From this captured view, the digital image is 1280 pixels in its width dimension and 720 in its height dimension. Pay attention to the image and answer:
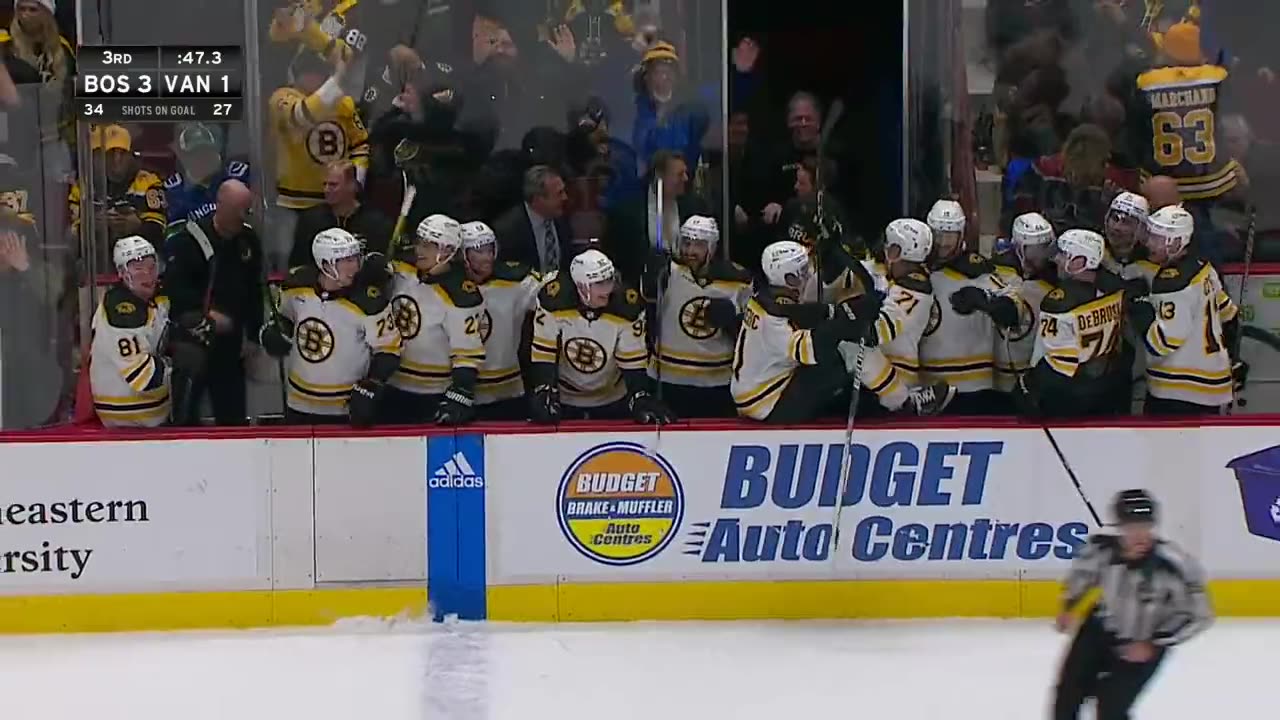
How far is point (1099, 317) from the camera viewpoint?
6207 millimetres

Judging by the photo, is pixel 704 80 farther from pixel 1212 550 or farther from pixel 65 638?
pixel 65 638

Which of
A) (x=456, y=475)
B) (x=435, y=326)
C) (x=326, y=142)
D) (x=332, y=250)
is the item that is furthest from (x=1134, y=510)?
(x=326, y=142)

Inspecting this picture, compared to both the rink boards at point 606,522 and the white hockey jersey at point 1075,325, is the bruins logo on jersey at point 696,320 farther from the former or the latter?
the white hockey jersey at point 1075,325

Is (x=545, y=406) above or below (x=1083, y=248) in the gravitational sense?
below

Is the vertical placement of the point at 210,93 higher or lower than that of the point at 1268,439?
higher

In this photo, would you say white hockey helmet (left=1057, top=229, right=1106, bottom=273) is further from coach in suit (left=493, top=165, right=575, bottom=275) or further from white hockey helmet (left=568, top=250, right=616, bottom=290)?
coach in suit (left=493, top=165, right=575, bottom=275)

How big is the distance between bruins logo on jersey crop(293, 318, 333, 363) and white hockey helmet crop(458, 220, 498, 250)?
0.64 meters

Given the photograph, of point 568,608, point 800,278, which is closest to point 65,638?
point 568,608

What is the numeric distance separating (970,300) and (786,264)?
80 centimetres

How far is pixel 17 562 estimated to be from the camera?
6074 millimetres

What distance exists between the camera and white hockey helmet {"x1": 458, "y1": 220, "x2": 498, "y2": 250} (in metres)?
6.34

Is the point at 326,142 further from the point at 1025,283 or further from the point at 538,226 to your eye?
the point at 1025,283

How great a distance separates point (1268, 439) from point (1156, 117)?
2.19m

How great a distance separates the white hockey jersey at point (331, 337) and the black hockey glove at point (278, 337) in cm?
4
